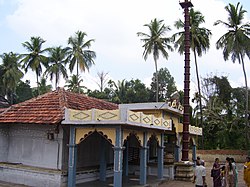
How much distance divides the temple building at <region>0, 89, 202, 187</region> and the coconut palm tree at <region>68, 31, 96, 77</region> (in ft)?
63.7

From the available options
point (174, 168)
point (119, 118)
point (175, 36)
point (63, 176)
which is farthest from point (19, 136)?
point (175, 36)

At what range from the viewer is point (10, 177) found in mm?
12602

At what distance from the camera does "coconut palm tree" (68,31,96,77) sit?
1340 inches

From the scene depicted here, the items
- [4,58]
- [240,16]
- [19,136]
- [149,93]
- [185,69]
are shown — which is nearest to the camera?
[19,136]

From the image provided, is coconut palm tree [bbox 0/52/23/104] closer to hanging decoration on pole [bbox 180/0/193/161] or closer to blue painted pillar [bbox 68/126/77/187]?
hanging decoration on pole [bbox 180/0/193/161]

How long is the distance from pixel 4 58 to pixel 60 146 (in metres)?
31.7

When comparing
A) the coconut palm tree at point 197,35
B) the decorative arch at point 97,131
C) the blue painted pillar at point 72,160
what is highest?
the coconut palm tree at point 197,35

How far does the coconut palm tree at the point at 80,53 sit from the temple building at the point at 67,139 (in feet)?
63.7

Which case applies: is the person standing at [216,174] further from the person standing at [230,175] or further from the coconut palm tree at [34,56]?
the coconut palm tree at [34,56]

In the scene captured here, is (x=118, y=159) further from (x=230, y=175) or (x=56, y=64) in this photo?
(x=56, y=64)

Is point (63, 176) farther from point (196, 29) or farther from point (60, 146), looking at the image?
point (196, 29)

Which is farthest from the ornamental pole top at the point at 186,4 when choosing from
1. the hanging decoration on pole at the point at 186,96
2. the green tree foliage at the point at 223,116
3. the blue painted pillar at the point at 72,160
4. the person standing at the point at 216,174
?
the green tree foliage at the point at 223,116

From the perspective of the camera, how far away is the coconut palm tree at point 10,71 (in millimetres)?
38094

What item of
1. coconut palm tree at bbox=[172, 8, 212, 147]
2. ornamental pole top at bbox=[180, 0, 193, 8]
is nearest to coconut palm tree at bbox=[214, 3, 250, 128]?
coconut palm tree at bbox=[172, 8, 212, 147]
